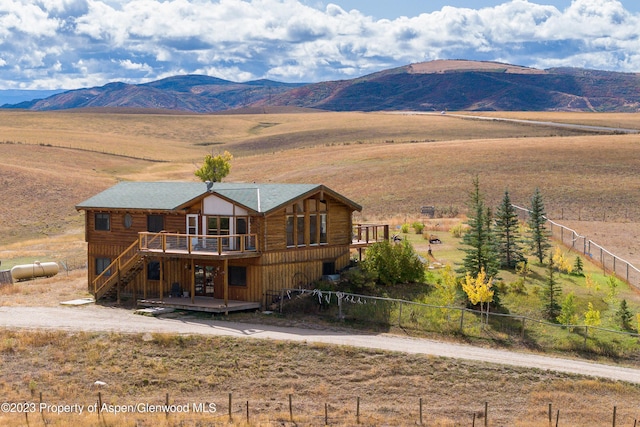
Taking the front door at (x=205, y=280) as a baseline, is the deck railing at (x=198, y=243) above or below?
above

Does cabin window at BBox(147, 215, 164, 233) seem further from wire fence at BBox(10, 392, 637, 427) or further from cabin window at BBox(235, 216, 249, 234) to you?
wire fence at BBox(10, 392, 637, 427)

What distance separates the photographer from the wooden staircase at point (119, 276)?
1652 inches

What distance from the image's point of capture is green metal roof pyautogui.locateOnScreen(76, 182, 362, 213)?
4059cm

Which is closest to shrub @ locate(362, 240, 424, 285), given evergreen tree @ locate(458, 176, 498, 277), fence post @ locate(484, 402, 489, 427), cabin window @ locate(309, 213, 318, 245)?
evergreen tree @ locate(458, 176, 498, 277)

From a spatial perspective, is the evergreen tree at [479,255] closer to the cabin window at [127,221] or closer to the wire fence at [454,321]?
the wire fence at [454,321]

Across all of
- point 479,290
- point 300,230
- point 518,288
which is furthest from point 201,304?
point 518,288

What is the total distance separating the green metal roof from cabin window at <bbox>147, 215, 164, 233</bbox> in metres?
0.59

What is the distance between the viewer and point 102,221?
45438mm

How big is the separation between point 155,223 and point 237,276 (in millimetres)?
5543

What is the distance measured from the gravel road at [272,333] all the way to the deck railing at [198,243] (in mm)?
3174

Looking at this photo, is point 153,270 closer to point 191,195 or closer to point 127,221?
point 127,221

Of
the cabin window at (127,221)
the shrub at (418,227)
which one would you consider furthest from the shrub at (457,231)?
the cabin window at (127,221)

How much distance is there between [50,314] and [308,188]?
1234 centimetres

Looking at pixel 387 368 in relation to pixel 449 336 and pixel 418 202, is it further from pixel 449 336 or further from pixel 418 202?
pixel 418 202
